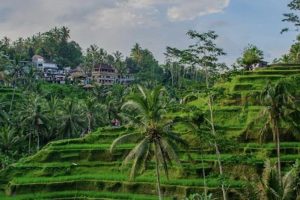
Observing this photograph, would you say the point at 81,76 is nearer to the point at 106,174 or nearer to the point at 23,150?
the point at 23,150

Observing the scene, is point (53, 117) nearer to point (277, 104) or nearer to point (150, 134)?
point (277, 104)

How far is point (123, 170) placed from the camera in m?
49.6

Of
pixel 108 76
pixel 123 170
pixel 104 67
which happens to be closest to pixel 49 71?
pixel 104 67

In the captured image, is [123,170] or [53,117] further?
[53,117]

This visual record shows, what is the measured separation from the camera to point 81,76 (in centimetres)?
13450

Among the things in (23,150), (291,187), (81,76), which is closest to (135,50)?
(81,76)

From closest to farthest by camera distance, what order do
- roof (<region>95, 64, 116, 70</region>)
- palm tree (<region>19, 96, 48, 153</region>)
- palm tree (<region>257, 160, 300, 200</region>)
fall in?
palm tree (<region>257, 160, 300, 200</region>) < palm tree (<region>19, 96, 48, 153</region>) < roof (<region>95, 64, 116, 70</region>)

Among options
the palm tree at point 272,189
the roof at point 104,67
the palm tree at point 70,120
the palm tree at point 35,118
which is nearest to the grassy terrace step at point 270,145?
the palm tree at point 272,189

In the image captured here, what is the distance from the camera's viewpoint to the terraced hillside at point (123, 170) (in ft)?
146

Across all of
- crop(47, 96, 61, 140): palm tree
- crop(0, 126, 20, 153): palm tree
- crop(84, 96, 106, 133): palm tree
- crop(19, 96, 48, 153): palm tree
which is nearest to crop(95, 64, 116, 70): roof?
crop(84, 96, 106, 133): palm tree

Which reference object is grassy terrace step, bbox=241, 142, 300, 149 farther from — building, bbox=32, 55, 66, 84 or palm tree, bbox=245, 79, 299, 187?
building, bbox=32, 55, 66, 84

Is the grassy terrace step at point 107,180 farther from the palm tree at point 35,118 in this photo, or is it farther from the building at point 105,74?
the building at point 105,74

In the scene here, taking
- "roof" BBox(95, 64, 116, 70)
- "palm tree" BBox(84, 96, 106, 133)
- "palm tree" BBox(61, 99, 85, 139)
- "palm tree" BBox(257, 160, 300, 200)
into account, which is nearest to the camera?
"palm tree" BBox(257, 160, 300, 200)

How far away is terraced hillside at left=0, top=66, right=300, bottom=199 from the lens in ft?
146
